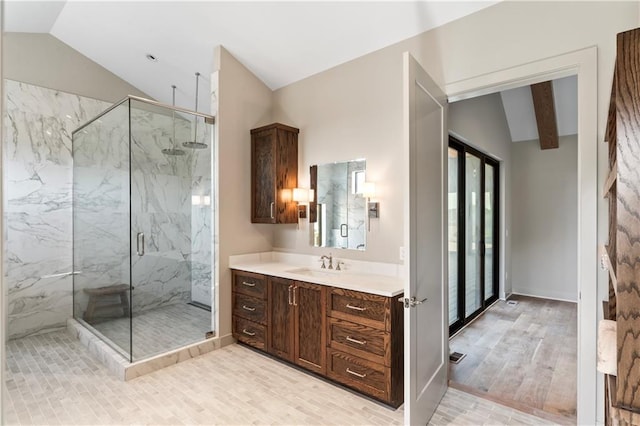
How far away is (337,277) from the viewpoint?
302cm

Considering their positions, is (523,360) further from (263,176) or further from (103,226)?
(103,226)

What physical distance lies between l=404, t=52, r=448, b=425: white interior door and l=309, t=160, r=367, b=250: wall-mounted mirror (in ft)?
2.99

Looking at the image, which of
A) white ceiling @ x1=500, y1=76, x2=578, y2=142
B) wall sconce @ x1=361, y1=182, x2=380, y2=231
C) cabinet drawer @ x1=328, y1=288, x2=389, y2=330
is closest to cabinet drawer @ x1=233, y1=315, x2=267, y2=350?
cabinet drawer @ x1=328, y1=288, x2=389, y2=330

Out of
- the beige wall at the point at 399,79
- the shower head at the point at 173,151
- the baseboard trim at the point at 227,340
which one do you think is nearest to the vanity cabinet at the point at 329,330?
the baseboard trim at the point at 227,340

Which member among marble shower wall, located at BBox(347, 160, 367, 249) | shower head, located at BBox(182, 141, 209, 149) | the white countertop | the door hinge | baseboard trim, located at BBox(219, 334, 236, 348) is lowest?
baseboard trim, located at BBox(219, 334, 236, 348)

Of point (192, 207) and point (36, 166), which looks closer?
point (192, 207)

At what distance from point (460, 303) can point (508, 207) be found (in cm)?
259

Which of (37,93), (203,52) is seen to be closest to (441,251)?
(203,52)

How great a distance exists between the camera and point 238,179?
3744mm

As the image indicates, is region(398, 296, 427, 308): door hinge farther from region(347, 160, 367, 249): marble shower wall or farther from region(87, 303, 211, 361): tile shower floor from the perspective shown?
region(87, 303, 211, 361): tile shower floor

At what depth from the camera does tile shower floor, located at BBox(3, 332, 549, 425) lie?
7.55 ft

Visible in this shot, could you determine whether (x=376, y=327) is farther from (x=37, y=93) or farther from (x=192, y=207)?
(x=37, y=93)

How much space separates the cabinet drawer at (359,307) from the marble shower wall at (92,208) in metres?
1.59

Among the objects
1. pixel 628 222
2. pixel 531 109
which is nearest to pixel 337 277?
pixel 628 222
